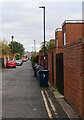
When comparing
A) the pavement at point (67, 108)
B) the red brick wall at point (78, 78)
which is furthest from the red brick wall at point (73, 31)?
the red brick wall at point (78, 78)

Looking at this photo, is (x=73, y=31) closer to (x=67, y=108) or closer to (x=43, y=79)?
(x=43, y=79)

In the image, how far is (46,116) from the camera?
20.2 feet

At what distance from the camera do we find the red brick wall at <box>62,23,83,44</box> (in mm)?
19791

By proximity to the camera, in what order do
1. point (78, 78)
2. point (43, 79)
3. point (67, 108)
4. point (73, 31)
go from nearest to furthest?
point (78, 78), point (67, 108), point (43, 79), point (73, 31)

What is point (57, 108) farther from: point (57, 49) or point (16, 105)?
point (57, 49)

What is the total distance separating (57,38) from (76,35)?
5.64 m

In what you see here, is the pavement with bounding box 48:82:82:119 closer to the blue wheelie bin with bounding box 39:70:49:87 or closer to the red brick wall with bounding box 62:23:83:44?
the blue wheelie bin with bounding box 39:70:49:87

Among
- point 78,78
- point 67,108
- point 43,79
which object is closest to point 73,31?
point 43,79

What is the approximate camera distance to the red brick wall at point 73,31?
1979cm

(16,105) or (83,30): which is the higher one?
(83,30)

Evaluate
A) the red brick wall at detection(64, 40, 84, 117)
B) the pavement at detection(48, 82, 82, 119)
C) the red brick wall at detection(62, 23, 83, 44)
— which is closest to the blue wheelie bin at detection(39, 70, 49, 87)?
the pavement at detection(48, 82, 82, 119)

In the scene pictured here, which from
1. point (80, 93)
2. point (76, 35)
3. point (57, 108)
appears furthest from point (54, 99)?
point (76, 35)

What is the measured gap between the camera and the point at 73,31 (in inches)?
795

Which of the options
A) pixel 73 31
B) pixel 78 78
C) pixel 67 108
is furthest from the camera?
pixel 73 31
